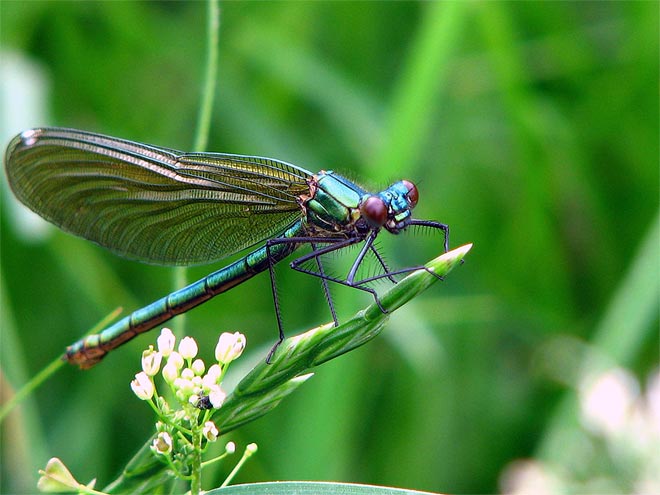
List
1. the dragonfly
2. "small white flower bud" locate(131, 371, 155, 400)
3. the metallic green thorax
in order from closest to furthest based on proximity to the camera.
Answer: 1. "small white flower bud" locate(131, 371, 155, 400)
2. the dragonfly
3. the metallic green thorax

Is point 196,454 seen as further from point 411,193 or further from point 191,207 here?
point 191,207

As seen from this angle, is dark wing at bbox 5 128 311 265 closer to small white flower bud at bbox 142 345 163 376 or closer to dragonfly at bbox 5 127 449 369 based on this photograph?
dragonfly at bbox 5 127 449 369

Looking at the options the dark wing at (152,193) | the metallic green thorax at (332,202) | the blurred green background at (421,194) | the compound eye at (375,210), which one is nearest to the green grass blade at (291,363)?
the compound eye at (375,210)

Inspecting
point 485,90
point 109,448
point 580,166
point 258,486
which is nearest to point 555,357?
point 580,166

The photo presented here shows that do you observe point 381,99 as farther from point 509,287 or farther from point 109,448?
point 109,448

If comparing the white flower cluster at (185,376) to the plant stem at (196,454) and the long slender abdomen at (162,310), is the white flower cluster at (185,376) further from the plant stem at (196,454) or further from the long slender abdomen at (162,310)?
the long slender abdomen at (162,310)

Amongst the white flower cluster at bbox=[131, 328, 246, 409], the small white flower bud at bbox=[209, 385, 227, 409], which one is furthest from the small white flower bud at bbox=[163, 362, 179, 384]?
the small white flower bud at bbox=[209, 385, 227, 409]

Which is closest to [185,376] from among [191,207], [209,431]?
[209,431]
